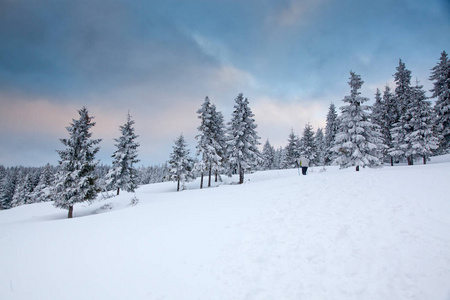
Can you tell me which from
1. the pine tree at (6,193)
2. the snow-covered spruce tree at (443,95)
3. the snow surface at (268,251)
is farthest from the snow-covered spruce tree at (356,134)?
the pine tree at (6,193)

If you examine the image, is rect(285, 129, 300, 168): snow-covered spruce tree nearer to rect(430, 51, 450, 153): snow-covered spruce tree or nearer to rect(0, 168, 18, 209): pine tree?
rect(430, 51, 450, 153): snow-covered spruce tree

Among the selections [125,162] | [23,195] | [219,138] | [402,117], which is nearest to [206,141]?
[219,138]

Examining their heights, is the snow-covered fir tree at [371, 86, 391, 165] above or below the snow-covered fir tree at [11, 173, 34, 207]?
above

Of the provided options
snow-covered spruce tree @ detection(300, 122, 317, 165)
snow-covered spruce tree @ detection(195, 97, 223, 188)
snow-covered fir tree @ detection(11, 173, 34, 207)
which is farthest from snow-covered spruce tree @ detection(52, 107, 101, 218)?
snow-covered fir tree @ detection(11, 173, 34, 207)

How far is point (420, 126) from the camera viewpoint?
26.2 m

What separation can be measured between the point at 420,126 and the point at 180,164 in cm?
3652

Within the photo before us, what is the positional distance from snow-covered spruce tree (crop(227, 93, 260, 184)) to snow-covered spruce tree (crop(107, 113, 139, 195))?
52.2 feet

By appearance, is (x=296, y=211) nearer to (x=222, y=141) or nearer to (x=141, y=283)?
(x=141, y=283)

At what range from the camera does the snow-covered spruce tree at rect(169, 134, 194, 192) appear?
3425 cm

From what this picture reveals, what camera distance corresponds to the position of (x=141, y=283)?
591 cm

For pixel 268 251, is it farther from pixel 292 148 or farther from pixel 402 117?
pixel 292 148

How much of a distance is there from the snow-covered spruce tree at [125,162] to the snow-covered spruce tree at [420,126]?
4066 centimetres

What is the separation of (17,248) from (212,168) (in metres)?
23.2

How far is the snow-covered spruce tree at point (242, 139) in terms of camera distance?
1041 inches
